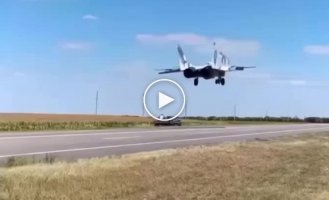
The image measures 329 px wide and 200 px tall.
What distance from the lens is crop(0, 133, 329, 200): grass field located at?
12.4 metres

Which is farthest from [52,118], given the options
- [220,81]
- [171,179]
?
[171,179]

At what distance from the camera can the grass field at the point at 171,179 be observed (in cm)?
1242

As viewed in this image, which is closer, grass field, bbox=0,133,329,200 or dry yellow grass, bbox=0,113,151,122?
grass field, bbox=0,133,329,200

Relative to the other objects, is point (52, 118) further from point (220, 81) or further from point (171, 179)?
point (171, 179)

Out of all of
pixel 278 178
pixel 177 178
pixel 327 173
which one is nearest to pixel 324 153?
pixel 327 173

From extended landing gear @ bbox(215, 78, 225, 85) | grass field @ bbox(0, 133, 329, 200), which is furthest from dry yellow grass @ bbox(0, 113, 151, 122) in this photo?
extended landing gear @ bbox(215, 78, 225, 85)

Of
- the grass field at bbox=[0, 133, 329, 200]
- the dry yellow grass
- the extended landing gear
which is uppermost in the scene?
the extended landing gear

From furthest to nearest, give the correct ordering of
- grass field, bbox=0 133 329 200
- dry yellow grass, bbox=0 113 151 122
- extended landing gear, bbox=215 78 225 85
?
dry yellow grass, bbox=0 113 151 122
extended landing gear, bbox=215 78 225 85
grass field, bbox=0 133 329 200

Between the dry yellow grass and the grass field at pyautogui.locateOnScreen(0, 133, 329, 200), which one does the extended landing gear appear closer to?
the grass field at pyautogui.locateOnScreen(0, 133, 329, 200)

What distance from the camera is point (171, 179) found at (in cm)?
1463

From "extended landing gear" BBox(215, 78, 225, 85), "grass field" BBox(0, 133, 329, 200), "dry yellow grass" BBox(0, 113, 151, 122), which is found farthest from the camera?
"dry yellow grass" BBox(0, 113, 151, 122)

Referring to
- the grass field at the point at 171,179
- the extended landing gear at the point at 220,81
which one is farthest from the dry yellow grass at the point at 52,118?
the extended landing gear at the point at 220,81

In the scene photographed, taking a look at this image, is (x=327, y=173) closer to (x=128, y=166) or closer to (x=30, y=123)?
(x=128, y=166)

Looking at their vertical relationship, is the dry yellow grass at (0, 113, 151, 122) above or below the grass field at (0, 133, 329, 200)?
above
